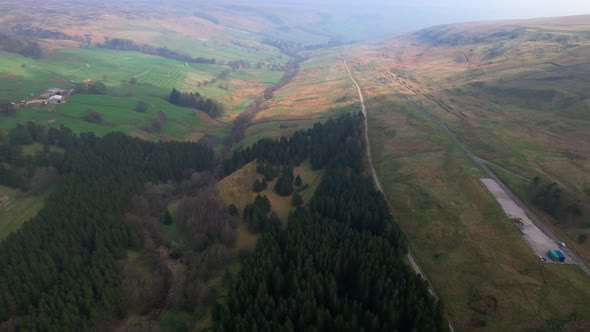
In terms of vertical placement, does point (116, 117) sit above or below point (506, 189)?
above

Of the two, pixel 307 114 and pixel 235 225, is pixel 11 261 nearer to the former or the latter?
pixel 235 225

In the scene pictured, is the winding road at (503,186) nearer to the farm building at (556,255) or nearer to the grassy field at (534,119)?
the grassy field at (534,119)

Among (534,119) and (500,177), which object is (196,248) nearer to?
(500,177)

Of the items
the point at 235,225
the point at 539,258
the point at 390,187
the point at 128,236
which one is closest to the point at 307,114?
the point at 390,187

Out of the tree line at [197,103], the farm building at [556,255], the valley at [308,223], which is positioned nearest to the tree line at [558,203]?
the valley at [308,223]

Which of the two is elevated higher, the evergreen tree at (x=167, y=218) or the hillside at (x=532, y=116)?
the hillside at (x=532, y=116)

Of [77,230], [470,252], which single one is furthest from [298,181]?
[77,230]

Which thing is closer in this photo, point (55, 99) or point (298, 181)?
point (298, 181)
